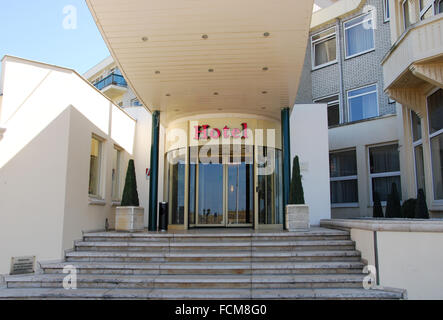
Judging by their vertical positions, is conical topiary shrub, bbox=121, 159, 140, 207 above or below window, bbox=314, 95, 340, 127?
below

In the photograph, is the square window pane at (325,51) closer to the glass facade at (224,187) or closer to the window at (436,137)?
the window at (436,137)

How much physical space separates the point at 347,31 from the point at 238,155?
7855mm

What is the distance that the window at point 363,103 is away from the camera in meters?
13.9

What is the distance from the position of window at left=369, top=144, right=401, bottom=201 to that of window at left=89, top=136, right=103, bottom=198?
9.00 m

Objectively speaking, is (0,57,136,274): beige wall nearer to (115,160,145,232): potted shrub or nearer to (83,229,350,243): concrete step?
(83,229,350,243): concrete step

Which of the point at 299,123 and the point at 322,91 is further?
the point at 322,91

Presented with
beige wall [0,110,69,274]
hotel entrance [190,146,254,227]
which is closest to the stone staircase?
beige wall [0,110,69,274]

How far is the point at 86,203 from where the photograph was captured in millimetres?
7938

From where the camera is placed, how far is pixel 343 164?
14109 millimetres

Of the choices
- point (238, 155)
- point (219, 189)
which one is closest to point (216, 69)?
point (238, 155)

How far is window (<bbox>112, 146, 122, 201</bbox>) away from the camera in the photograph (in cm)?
1026

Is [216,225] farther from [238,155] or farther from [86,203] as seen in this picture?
[86,203]

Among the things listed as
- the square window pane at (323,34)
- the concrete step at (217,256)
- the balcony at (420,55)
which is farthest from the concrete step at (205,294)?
the square window pane at (323,34)
